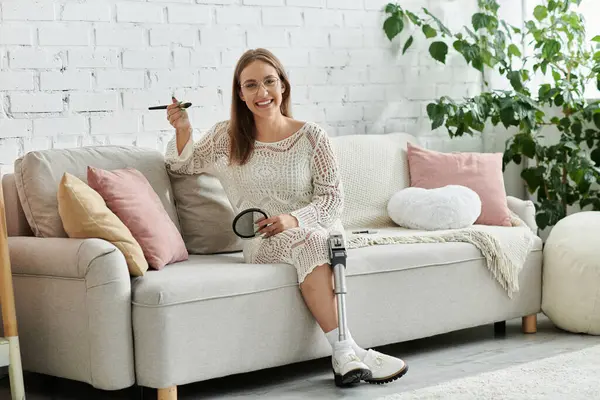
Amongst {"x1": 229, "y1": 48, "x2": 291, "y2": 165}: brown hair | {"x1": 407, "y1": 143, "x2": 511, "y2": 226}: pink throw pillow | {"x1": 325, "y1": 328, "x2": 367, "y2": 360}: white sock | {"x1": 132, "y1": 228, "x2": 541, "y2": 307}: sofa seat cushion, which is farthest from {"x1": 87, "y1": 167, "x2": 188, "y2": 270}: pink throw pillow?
{"x1": 407, "y1": 143, "x2": 511, "y2": 226}: pink throw pillow

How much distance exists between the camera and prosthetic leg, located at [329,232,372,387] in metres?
3.13

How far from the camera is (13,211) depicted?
3.35 m

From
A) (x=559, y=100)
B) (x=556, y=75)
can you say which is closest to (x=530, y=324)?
(x=559, y=100)

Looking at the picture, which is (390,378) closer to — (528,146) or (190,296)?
(190,296)

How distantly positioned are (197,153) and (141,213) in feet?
1.55

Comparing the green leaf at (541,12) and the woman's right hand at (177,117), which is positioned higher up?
the green leaf at (541,12)

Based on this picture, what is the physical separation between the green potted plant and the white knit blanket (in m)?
0.85

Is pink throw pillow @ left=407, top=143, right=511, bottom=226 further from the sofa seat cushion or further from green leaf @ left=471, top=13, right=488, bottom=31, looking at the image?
green leaf @ left=471, top=13, right=488, bottom=31

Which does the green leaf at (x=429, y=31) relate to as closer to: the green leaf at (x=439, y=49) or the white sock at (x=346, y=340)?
the green leaf at (x=439, y=49)

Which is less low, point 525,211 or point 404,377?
point 525,211

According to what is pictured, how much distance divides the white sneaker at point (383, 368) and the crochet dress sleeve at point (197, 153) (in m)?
0.94

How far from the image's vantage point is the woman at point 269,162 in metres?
3.34

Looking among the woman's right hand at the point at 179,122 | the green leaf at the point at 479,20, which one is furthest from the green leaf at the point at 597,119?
the woman's right hand at the point at 179,122

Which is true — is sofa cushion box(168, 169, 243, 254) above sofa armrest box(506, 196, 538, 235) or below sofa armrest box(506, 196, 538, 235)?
above
